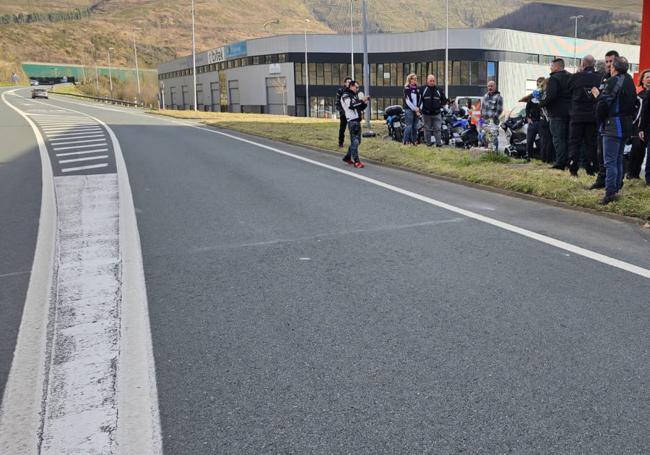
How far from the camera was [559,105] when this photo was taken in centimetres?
1123

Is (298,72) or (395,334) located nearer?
(395,334)

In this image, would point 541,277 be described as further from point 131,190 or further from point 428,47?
point 428,47

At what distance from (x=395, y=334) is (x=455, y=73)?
238 ft

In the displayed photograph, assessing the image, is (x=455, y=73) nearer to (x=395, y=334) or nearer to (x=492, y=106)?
(x=492, y=106)

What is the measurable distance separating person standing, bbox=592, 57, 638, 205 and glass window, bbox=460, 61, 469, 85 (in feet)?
219

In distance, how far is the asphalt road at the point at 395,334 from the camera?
3.00 meters

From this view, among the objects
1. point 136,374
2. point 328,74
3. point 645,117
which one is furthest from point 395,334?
point 328,74

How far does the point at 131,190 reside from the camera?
1035cm

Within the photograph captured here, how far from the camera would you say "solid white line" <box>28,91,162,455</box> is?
2973 mm

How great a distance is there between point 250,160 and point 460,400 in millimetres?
11924

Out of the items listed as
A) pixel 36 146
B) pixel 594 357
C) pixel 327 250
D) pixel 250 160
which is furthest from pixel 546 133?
pixel 36 146

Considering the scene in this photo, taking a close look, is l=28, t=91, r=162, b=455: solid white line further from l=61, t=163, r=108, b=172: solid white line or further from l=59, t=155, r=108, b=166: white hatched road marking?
l=59, t=155, r=108, b=166: white hatched road marking

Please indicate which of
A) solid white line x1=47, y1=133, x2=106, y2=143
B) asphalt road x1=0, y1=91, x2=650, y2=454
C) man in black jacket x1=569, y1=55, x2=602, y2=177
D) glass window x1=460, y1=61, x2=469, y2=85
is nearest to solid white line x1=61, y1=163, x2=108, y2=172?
asphalt road x1=0, y1=91, x2=650, y2=454

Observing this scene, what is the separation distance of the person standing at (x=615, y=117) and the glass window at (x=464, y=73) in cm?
6682
